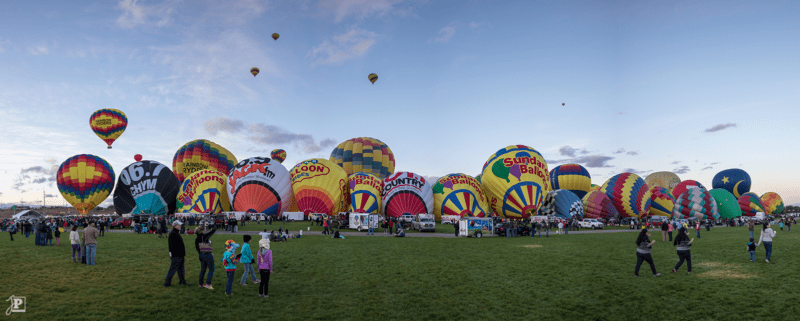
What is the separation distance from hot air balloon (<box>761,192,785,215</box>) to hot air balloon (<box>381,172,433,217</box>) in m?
78.2

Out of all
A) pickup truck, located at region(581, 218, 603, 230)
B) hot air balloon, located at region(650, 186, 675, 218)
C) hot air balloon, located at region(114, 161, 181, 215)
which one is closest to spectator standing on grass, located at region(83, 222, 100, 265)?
hot air balloon, located at region(114, 161, 181, 215)

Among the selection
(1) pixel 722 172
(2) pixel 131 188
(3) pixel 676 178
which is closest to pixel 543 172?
(2) pixel 131 188

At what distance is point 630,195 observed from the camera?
5194 cm

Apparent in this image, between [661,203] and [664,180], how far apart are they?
150 ft

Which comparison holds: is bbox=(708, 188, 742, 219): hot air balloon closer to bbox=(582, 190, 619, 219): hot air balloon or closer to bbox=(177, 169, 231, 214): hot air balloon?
bbox=(582, 190, 619, 219): hot air balloon

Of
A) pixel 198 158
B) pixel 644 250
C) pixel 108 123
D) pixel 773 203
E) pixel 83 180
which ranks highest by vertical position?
pixel 108 123

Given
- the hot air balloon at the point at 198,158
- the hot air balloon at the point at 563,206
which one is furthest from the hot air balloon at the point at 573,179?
the hot air balloon at the point at 198,158

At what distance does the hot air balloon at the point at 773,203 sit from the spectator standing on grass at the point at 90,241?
107 m

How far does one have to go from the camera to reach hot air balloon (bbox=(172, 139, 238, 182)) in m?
57.5

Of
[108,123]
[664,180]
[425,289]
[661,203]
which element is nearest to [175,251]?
[425,289]

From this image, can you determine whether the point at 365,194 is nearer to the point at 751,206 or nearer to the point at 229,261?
the point at 229,261

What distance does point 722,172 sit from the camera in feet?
314

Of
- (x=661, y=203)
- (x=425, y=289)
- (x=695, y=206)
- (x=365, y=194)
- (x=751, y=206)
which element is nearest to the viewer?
(x=425, y=289)

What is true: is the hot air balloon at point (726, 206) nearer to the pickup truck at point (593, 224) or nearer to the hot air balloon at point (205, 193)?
the pickup truck at point (593, 224)
